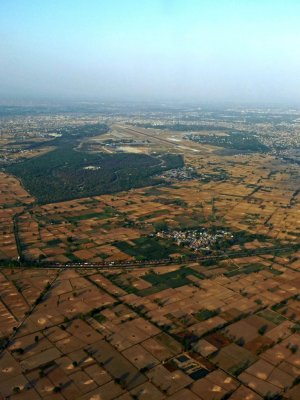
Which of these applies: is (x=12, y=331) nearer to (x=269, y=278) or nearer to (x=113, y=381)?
(x=113, y=381)

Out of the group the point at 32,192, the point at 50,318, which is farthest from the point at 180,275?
the point at 32,192

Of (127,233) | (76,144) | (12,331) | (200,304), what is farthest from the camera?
(76,144)

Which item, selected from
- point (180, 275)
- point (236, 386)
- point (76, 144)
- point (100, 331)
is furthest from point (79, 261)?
point (76, 144)

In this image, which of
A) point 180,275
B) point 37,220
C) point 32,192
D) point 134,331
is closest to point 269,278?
point 180,275

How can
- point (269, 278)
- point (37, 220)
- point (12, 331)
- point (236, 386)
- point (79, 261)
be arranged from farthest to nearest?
point (37, 220)
point (79, 261)
point (269, 278)
point (12, 331)
point (236, 386)

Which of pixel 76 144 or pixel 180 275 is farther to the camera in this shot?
pixel 76 144

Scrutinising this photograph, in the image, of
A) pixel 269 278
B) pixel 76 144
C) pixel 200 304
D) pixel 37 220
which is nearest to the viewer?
pixel 200 304

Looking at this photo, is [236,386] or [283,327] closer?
[236,386]

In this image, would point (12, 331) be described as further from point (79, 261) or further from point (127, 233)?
point (127, 233)

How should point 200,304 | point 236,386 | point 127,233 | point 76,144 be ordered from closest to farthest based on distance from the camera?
point 236,386
point 200,304
point 127,233
point 76,144
